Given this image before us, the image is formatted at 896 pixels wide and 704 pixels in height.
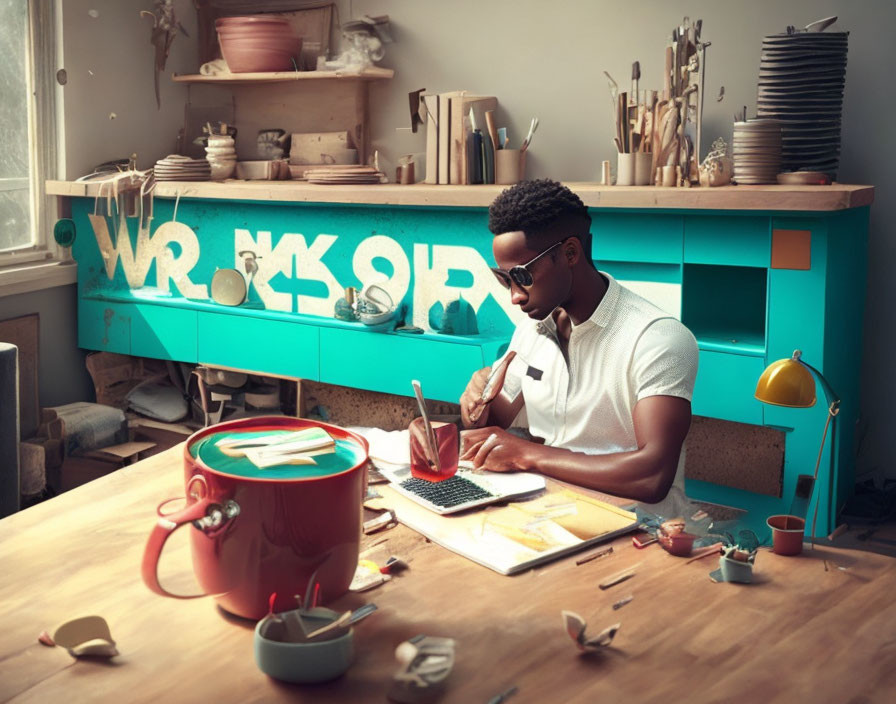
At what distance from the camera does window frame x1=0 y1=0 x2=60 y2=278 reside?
4762 millimetres

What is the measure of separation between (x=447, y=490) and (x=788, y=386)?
0.65 meters

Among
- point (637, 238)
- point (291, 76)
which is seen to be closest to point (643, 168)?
point (637, 238)

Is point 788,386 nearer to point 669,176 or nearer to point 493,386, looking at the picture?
point 493,386

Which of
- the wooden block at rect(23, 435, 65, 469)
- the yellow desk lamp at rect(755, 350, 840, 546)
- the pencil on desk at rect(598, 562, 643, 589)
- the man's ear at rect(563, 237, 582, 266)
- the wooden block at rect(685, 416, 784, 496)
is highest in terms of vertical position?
the man's ear at rect(563, 237, 582, 266)

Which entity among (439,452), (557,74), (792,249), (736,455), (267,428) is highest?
(557,74)

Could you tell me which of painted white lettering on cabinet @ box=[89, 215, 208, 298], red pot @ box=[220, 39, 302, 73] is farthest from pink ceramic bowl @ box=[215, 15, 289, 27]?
painted white lettering on cabinet @ box=[89, 215, 208, 298]

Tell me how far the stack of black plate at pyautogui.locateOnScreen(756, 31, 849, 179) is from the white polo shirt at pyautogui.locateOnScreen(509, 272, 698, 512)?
1513mm

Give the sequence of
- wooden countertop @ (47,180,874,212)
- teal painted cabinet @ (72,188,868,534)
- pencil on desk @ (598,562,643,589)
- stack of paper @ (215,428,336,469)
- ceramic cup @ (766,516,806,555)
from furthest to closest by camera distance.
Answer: teal painted cabinet @ (72,188,868,534)
wooden countertop @ (47,180,874,212)
ceramic cup @ (766,516,806,555)
pencil on desk @ (598,562,643,589)
stack of paper @ (215,428,336,469)

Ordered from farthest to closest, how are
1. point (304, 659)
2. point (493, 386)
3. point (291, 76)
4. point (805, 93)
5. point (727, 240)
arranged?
point (291, 76) < point (805, 93) < point (727, 240) < point (493, 386) < point (304, 659)

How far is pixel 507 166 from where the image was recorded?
4.18m

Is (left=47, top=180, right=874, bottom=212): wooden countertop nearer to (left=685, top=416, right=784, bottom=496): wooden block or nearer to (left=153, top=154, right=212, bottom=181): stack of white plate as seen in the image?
(left=153, top=154, right=212, bottom=181): stack of white plate

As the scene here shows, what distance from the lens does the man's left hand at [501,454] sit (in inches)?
78.7

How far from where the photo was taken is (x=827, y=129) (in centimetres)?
357

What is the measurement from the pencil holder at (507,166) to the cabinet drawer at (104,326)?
2.05 meters
